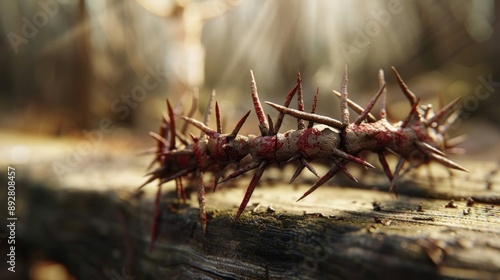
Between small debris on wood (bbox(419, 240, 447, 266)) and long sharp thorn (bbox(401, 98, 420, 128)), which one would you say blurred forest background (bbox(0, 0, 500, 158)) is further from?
small debris on wood (bbox(419, 240, 447, 266))

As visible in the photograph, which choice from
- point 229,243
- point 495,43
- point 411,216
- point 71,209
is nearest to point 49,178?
point 71,209

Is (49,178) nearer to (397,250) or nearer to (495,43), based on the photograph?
(397,250)

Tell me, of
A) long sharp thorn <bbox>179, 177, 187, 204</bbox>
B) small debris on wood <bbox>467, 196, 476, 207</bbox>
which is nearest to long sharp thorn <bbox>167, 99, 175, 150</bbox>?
long sharp thorn <bbox>179, 177, 187, 204</bbox>

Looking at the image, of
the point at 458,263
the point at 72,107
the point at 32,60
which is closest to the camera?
the point at 458,263

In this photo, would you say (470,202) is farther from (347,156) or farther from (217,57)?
(217,57)

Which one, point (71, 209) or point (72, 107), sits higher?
point (72, 107)

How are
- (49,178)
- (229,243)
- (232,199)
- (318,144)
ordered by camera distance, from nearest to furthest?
1. (318,144)
2. (229,243)
3. (232,199)
4. (49,178)

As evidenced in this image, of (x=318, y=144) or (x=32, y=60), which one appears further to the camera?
(x=32, y=60)
